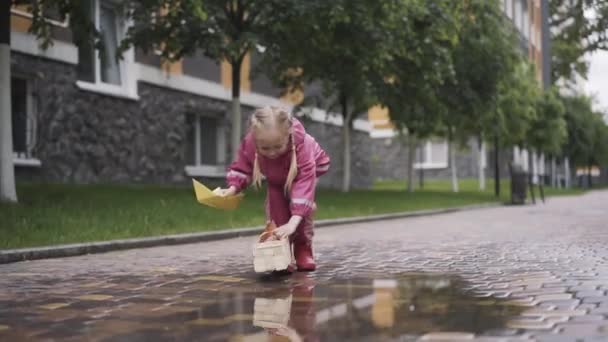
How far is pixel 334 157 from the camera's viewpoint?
32.3 metres

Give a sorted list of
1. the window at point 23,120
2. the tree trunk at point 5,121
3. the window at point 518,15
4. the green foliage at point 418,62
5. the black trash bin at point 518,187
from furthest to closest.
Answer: the window at point 518,15 < the black trash bin at point 518,187 < the green foliage at point 418,62 < the window at point 23,120 < the tree trunk at point 5,121

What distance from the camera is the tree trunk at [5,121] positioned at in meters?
12.2

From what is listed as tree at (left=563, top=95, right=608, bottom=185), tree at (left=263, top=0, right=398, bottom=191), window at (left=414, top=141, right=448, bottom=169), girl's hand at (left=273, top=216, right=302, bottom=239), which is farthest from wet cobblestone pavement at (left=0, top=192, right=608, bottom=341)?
tree at (left=563, top=95, right=608, bottom=185)

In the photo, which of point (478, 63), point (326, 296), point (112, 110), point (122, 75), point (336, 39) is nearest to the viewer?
point (326, 296)

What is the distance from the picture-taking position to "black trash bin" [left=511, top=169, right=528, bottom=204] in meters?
25.9

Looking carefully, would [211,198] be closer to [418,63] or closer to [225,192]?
[225,192]

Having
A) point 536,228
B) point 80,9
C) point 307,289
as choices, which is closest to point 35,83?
point 80,9

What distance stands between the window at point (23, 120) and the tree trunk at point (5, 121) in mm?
3698

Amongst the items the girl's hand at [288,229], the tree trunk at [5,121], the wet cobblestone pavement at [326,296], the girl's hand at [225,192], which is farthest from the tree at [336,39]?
the girl's hand at [288,229]

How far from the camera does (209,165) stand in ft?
76.5

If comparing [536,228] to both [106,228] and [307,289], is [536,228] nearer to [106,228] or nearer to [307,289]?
[106,228]

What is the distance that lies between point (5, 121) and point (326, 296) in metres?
Result: 8.55

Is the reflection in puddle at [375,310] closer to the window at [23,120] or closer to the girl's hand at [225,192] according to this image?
the girl's hand at [225,192]

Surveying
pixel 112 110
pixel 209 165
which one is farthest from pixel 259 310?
pixel 209 165
